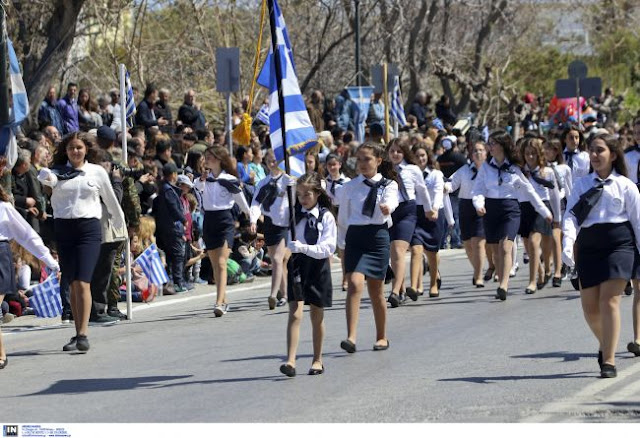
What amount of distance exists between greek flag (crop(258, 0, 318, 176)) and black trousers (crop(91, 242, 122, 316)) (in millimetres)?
3269

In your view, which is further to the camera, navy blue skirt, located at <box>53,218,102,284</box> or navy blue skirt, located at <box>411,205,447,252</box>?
navy blue skirt, located at <box>411,205,447,252</box>

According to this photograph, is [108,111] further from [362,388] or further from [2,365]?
[362,388]

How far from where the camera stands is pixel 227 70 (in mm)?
21844

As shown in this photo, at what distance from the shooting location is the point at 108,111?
2397cm

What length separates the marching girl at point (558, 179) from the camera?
1813cm

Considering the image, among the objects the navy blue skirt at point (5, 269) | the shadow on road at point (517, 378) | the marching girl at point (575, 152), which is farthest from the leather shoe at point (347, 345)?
the marching girl at point (575, 152)

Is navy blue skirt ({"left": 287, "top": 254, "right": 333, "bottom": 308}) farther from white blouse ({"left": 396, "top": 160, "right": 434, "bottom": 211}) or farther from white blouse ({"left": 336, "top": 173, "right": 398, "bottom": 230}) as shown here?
white blouse ({"left": 396, "top": 160, "right": 434, "bottom": 211})

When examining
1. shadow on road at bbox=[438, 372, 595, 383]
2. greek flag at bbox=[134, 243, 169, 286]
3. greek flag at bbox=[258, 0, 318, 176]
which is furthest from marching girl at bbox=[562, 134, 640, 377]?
greek flag at bbox=[134, 243, 169, 286]

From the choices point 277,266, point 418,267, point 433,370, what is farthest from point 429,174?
point 433,370

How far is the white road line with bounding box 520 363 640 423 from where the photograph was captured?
9133 millimetres

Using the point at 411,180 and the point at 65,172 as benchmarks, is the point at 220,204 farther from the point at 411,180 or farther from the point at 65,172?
the point at 65,172

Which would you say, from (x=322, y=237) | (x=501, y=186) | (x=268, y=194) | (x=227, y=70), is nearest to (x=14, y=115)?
(x=268, y=194)

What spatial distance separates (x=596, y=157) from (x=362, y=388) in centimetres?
240

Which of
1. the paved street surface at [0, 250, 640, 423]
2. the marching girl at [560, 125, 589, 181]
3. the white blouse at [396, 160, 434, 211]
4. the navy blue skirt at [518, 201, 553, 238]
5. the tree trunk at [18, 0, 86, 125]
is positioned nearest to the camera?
the paved street surface at [0, 250, 640, 423]
